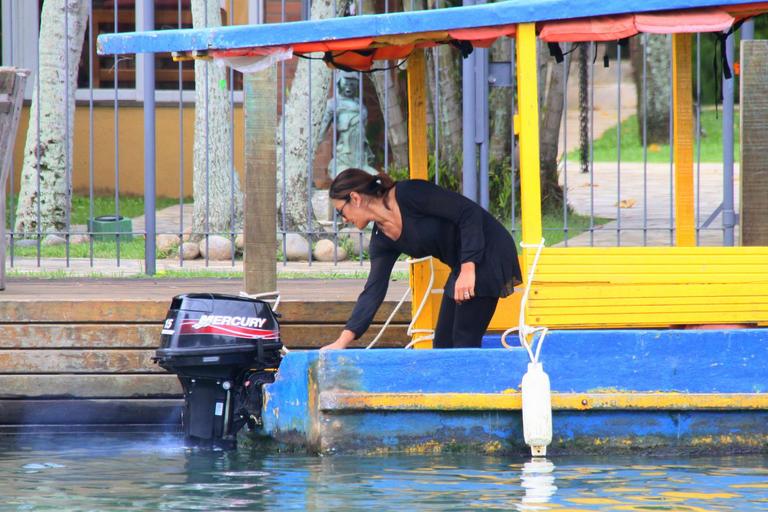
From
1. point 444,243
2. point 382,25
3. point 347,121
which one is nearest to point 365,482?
point 444,243

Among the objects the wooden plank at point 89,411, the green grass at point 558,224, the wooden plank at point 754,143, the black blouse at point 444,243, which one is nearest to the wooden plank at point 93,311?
the wooden plank at point 89,411

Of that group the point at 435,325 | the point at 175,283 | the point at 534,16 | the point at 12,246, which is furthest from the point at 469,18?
the point at 12,246

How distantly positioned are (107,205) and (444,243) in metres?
8.51

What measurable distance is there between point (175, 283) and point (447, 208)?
3.16 metres

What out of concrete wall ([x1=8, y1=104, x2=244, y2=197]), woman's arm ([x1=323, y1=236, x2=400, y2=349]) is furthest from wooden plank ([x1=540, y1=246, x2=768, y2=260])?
concrete wall ([x1=8, y1=104, x2=244, y2=197])

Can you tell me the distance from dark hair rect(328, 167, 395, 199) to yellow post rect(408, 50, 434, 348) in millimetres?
873

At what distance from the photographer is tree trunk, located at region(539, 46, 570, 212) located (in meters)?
13.5

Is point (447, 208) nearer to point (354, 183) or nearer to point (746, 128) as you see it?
point (354, 183)

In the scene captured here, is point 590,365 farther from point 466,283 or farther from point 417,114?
point 417,114

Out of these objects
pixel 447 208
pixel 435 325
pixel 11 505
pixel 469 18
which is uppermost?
pixel 469 18

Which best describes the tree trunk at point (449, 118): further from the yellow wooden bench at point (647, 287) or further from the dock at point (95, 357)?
the yellow wooden bench at point (647, 287)

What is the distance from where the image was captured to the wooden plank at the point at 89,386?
767 centimetres

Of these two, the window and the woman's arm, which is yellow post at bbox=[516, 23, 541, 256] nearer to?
the woman's arm

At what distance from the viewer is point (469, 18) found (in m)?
6.42
